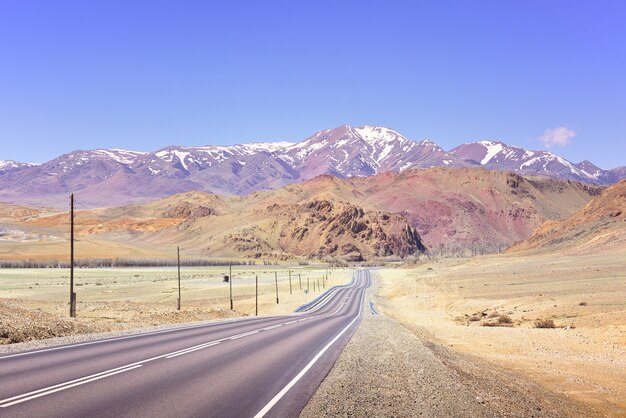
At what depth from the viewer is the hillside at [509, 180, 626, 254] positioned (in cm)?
9875

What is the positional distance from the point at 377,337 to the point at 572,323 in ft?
40.0

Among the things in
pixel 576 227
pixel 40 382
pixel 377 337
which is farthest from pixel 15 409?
pixel 576 227

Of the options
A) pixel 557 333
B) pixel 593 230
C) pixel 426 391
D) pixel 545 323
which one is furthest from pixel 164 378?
pixel 593 230

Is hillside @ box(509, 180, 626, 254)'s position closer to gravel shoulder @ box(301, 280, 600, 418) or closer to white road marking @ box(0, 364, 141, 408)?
gravel shoulder @ box(301, 280, 600, 418)

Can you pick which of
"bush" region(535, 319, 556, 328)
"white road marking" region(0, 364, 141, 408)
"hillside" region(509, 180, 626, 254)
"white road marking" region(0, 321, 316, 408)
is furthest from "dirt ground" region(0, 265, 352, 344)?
"hillside" region(509, 180, 626, 254)

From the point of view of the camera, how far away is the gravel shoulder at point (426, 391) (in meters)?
10.2

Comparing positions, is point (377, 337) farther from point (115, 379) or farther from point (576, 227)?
point (576, 227)

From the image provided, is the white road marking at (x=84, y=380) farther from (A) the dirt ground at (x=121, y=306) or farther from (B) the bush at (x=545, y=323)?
(B) the bush at (x=545, y=323)

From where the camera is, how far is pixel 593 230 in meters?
114

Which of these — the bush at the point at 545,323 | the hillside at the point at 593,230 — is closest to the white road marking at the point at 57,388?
the bush at the point at 545,323

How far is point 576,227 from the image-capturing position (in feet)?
424

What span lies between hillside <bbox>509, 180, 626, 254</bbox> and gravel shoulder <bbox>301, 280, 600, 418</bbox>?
83.6 metres

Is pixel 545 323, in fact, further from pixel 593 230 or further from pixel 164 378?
pixel 593 230

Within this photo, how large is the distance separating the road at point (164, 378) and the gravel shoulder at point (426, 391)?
0.58m
